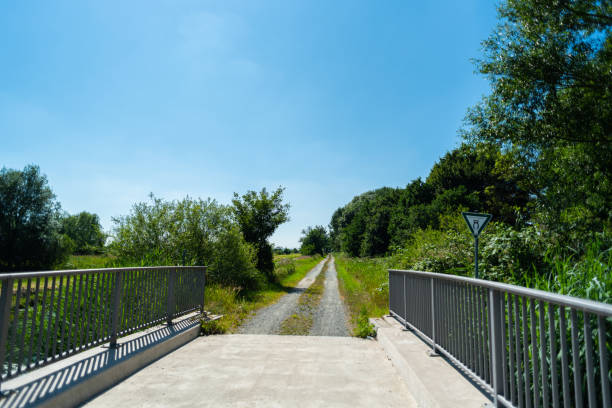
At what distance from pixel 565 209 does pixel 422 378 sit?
699cm

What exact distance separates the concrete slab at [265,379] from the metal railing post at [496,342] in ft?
2.94

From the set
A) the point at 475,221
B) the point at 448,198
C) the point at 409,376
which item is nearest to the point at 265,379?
the point at 409,376

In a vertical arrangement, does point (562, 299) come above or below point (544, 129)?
below

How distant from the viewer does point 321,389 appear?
364 cm

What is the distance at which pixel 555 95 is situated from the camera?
9930 mm

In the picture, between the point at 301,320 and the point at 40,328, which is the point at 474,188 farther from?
the point at 40,328

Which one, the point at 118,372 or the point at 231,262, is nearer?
the point at 118,372

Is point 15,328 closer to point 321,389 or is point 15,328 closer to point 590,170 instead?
point 321,389

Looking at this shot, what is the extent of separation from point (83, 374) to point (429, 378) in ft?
11.7

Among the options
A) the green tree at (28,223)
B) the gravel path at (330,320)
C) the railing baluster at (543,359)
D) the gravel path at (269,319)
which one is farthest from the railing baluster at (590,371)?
the green tree at (28,223)

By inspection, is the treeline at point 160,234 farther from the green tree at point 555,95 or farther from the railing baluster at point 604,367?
the green tree at point 555,95

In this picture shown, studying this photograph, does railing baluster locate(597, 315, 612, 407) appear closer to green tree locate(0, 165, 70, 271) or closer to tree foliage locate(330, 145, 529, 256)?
tree foliage locate(330, 145, 529, 256)

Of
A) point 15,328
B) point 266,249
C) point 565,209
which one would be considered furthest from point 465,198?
point 15,328

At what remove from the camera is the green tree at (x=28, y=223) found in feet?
95.7
